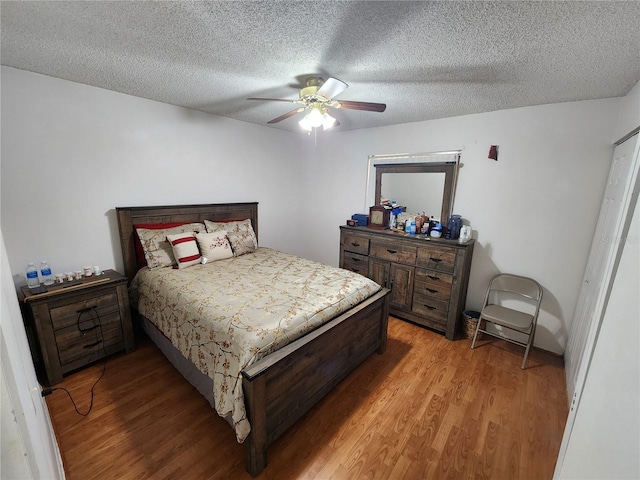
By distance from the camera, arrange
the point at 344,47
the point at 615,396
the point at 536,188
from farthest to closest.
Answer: the point at 536,188 → the point at 344,47 → the point at 615,396

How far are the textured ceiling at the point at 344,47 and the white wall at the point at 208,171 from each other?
0.78 ft

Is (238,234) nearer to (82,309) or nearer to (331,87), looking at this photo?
(82,309)

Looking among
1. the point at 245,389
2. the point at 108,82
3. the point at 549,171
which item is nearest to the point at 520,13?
the point at 549,171

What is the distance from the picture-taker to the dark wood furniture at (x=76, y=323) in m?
1.89

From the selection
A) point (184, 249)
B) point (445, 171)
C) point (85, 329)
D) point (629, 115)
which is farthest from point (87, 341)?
point (629, 115)

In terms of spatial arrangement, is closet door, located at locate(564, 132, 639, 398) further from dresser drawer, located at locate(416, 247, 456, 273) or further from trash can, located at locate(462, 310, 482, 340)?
dresser drawer, located at locate(416, 247, 456, 273)

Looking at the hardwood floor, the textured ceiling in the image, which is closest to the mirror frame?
the textured ceiling

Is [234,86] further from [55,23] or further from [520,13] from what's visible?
[520,13]

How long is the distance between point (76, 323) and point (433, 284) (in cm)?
316

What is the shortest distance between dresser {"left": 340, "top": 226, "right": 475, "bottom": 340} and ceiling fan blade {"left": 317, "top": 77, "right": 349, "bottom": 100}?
5.53 ft

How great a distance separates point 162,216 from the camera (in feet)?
8.88

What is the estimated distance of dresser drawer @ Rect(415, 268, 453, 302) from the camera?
8.75 ft

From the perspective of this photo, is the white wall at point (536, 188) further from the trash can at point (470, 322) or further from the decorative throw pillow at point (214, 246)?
the decorative throw pillow at point (214, 246)

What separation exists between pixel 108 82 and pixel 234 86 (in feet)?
3.31
